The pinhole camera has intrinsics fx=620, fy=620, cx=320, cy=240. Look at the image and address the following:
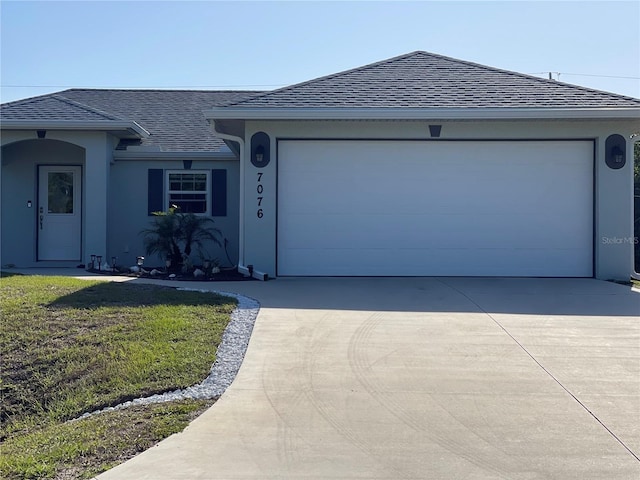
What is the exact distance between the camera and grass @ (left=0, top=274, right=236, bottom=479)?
462 cm

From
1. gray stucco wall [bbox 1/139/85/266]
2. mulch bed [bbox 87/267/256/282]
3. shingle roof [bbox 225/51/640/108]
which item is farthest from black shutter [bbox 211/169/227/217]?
gray stucco wall [bbox 1/139/85/266]

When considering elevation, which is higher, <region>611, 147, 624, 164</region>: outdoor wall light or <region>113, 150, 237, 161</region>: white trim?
<region>113, 150, 237, 161</region>: white trim

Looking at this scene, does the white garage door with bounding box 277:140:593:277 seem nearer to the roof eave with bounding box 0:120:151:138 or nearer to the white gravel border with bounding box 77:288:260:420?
the white gravel border with bounding box 77:288:260:420

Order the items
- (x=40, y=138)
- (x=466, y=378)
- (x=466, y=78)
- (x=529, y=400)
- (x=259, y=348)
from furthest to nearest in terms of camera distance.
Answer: (x=40, y=138) < (x=466, y=78) < (x=259, y=348) < (x=466, y=378) < (x=529, y=400)

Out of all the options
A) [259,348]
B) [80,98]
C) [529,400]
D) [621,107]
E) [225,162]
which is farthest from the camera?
[80,98]

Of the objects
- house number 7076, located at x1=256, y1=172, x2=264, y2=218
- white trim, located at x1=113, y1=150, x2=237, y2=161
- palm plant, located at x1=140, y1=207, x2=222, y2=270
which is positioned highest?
white trim, located at x1=113, y1=150, x2=237, y2=161

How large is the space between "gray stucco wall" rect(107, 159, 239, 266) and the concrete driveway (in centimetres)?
611

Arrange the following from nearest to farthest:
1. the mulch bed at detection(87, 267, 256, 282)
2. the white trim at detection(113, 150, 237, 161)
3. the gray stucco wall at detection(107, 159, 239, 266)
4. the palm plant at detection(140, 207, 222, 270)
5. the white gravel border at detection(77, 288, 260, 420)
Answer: the white gravel border at detection(77, 288, 260, 420) → the mulch bed at detection(87, 267, 256, 282) → the palm plant at detection(140, 207, 222, 270) → the white trim at detection(113, 150, 237, 161) → the gray stucco wall at detection(107, 159, 239, 266)

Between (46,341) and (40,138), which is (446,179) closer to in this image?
(46,341)

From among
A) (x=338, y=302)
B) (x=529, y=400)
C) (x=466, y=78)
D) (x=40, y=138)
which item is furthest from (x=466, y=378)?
(x=40, y=138)

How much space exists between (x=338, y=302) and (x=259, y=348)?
2.78m

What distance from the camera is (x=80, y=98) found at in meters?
18.5

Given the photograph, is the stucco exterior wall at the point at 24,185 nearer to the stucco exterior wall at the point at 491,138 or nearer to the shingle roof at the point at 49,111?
the shingle roof at the point at 49,111

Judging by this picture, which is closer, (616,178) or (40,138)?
(616,178)
